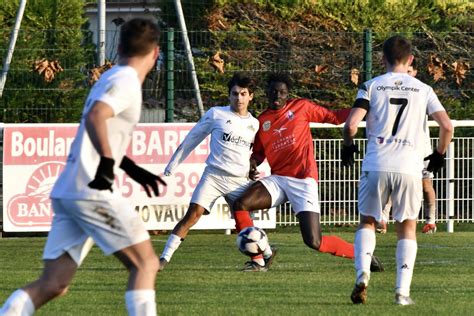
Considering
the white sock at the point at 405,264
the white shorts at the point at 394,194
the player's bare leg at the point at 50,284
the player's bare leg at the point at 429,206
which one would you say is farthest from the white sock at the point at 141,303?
the player's bare leg at the point at 429,206

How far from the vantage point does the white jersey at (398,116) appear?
33.7ft

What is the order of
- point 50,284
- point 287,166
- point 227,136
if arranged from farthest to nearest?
point 227,136
point 287,166
point 50,284

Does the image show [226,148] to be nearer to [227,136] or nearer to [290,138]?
[227,136]

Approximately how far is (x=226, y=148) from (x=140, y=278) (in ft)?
22.2

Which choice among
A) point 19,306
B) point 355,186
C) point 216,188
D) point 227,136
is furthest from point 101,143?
point 355,186

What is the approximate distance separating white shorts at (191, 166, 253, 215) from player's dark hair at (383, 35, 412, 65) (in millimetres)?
3891

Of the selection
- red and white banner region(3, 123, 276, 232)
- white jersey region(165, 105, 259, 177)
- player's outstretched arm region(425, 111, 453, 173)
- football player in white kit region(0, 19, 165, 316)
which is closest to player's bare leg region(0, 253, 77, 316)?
football player in white kit region(0, 19, 165, 316)

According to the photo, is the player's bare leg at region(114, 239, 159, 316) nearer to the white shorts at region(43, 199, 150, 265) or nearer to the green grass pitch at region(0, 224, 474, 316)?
the white shorts at region(43, 199, 150, 265)

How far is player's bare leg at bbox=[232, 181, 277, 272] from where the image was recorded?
1320 centimetres

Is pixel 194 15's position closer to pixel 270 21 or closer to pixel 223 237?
pixel 270 21

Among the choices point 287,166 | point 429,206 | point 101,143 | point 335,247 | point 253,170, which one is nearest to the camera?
point 101,143

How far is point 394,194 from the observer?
10336mm

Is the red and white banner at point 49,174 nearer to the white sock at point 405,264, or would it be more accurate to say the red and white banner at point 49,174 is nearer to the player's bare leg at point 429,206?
the player's bare leg at point 429,206

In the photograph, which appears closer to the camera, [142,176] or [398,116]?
[142,176]
